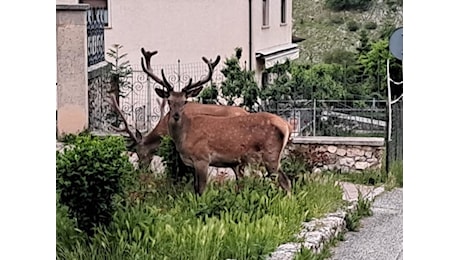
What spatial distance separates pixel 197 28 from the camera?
4.23 metres

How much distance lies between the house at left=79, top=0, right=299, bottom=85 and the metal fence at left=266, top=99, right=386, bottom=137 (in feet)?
0.70

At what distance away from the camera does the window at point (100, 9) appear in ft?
13.9

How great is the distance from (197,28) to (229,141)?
0.49m

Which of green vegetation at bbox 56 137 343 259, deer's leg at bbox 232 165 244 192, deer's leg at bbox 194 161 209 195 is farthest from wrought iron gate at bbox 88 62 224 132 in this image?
deer's leg at bbox 232 165 244 192

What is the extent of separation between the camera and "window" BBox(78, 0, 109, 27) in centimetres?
423

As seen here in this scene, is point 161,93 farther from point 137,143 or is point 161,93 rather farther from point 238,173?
point 238,173

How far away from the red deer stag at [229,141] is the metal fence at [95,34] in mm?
396

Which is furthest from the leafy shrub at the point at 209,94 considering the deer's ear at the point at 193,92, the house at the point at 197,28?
the house at the point at 197,28

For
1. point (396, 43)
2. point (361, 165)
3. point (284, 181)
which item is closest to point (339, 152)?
point (361, 165)

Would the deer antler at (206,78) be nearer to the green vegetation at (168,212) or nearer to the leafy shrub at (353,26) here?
the green vegetation at (168,212)

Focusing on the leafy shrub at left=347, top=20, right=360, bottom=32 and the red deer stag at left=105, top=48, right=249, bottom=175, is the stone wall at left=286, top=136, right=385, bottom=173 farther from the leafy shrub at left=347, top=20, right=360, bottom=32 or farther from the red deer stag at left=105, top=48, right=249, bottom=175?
the leafy shrub at left=347, top=20, right=360, bottom=32
